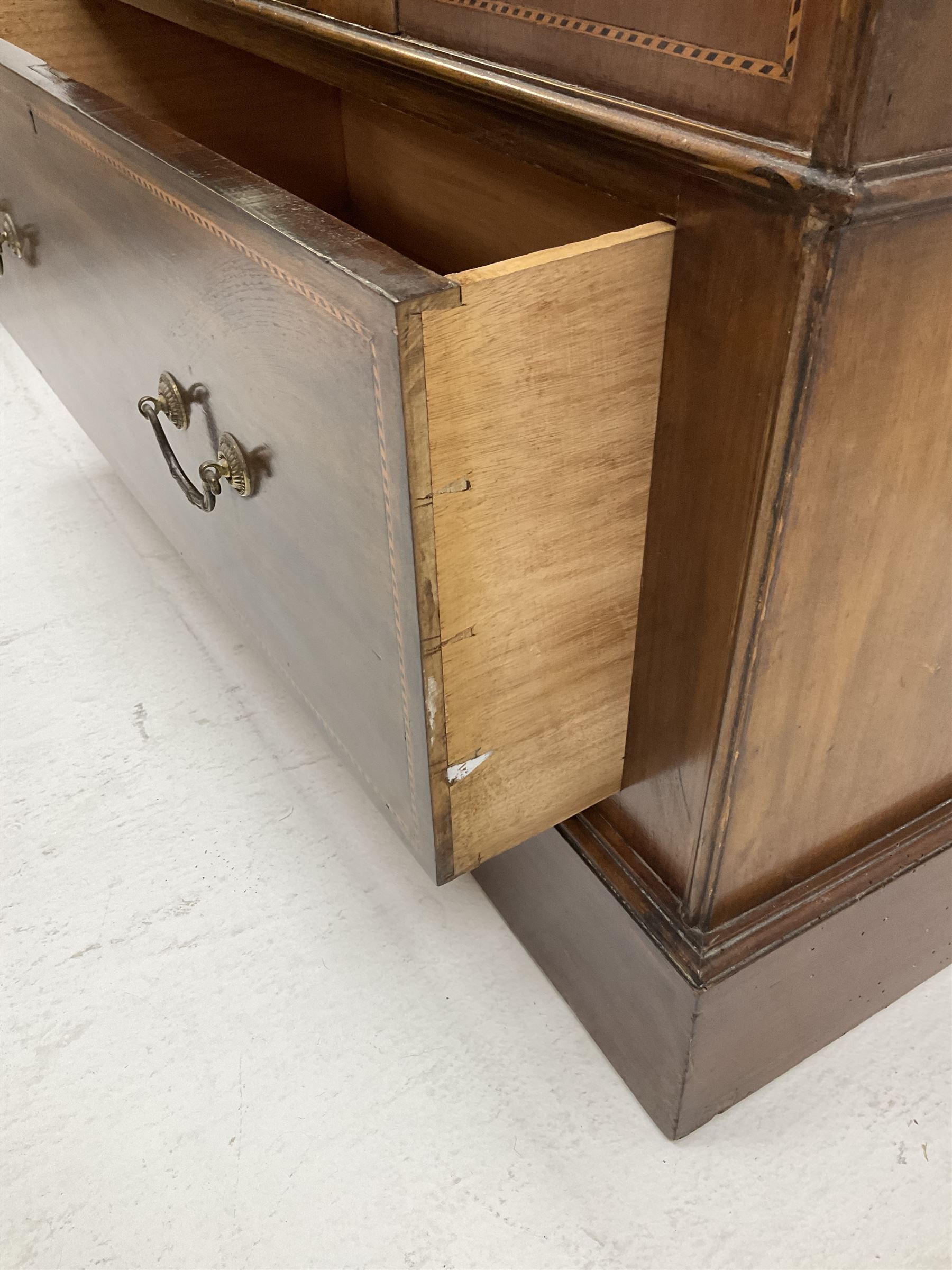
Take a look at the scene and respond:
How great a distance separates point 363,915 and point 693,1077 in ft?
1.20

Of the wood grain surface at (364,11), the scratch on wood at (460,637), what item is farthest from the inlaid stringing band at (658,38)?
the scratch on wood at (460,637)

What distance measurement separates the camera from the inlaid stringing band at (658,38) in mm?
393

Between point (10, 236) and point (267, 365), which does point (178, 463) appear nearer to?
point (267, 365)

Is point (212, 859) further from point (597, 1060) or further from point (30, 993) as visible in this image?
point (597, 1060)

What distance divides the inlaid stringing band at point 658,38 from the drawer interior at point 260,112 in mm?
368

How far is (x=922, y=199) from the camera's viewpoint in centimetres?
42

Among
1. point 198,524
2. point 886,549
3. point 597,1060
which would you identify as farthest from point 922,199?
point 597,1060

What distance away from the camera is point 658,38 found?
0.44 metres

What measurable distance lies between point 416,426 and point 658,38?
20 cm

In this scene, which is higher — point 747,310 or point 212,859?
point 747,310

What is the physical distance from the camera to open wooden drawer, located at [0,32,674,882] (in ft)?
1.52

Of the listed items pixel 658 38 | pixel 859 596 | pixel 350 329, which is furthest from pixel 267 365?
pixel 859 596

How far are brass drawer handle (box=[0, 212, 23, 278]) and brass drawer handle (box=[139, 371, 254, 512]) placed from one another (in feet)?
1.24

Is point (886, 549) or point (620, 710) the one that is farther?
point (620, 710)
